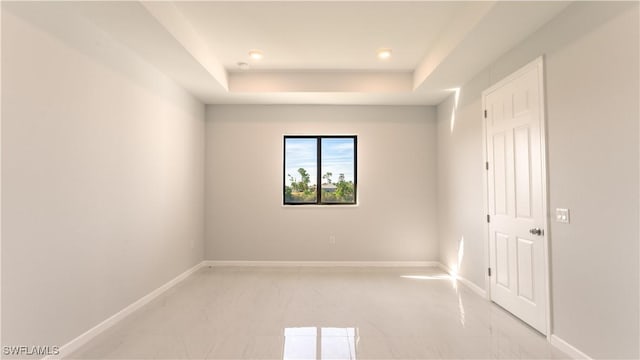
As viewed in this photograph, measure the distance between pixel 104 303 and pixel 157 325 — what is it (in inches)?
18.9

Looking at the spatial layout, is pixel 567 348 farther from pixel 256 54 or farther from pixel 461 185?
pixel 256 54

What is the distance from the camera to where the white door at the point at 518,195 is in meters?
2.70

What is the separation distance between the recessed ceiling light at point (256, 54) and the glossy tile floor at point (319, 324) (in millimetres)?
2825

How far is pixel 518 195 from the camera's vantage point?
301 centimetres

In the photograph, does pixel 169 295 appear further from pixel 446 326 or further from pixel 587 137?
pixel 587 137

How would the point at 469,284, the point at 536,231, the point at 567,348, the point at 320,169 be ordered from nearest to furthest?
the point at 567,348
the point at 536,231
the point at 469,284
the point at 320,169

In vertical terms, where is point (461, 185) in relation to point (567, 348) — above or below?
above

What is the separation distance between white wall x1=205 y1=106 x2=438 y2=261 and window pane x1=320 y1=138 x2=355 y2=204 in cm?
16

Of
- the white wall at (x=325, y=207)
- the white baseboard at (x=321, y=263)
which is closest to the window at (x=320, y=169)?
the white wall at (x=325, y=207)

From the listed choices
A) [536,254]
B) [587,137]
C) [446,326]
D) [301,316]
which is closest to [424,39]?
[587,137]

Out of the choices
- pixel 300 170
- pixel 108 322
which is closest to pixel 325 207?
pixel 300 170

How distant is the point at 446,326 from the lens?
114 inches

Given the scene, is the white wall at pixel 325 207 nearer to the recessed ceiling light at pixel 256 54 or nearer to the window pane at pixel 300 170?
the window pane at pixel 300 170

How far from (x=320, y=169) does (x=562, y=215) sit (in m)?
3.42
